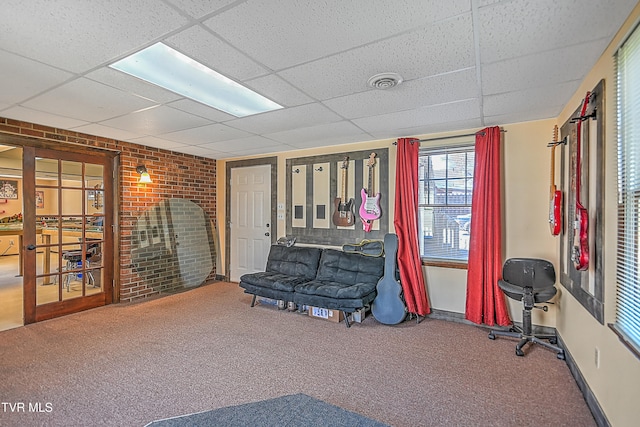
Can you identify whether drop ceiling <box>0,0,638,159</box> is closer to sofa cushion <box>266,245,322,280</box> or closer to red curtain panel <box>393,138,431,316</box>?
red curtain panel <box>393,138,431,316</box>

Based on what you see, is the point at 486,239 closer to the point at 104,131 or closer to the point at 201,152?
the point at 201,152

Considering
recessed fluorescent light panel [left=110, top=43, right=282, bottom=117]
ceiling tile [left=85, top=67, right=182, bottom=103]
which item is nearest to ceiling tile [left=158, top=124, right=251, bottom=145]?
recessed fluorescent light panel [left=110, top=43, right=282, bottom=117]

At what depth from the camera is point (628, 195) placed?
64.9 inches

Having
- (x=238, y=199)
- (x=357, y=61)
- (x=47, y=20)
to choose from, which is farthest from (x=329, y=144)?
(x=47, y=20)

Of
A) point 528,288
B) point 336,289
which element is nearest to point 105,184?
point 336,289

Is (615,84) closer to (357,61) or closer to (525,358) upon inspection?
(357,61)

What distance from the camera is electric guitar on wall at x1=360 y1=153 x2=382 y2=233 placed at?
4.23m

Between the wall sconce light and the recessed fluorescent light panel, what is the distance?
2.19 metres

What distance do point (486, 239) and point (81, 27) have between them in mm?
3805

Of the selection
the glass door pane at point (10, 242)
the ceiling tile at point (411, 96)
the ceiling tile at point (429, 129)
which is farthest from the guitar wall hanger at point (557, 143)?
the glass door pane at point (10, 242)

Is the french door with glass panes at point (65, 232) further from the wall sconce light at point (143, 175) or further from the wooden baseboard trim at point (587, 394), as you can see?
the wooden baseboard trim at point (587, 394)

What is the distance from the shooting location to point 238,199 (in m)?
5.67

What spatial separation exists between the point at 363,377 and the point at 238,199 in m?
4.00

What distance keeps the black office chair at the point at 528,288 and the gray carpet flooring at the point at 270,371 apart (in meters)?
0.11
